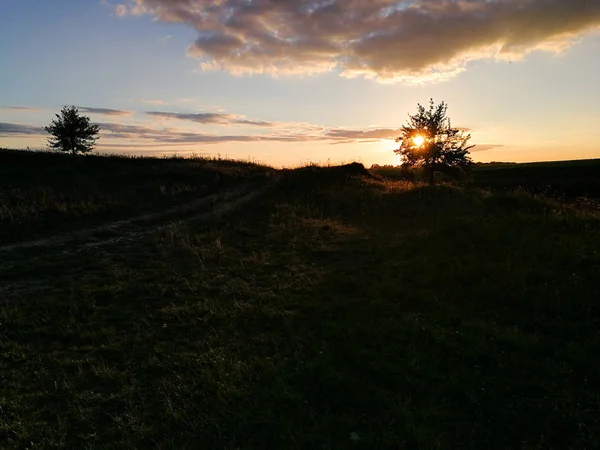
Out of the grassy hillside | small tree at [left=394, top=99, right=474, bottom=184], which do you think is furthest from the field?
small tree at [left=394, top=99, right=474, bottom=184]

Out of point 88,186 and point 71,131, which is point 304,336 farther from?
point 71,131

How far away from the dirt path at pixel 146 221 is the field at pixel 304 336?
21 cm

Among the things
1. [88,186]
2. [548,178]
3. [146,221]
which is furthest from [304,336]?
[548,178]

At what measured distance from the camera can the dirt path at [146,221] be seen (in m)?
15.4

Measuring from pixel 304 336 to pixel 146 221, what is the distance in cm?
1372

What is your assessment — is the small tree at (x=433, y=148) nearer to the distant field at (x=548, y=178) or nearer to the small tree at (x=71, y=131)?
the distant field at (x=548, y=178)

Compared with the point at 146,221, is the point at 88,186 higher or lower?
higher

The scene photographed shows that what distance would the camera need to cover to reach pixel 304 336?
7.92m

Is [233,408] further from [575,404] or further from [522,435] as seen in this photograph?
[575,404]

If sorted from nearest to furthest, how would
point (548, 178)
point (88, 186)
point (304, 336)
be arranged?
point (304, 336) < point (88, 186) < point (548, 178)

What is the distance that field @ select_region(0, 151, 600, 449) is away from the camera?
546 cm

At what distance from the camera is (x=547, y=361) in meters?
6.52

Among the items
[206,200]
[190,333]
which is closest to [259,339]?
[190,333]

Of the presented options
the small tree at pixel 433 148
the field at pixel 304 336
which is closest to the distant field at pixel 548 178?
the small tree at pixel 433 148
